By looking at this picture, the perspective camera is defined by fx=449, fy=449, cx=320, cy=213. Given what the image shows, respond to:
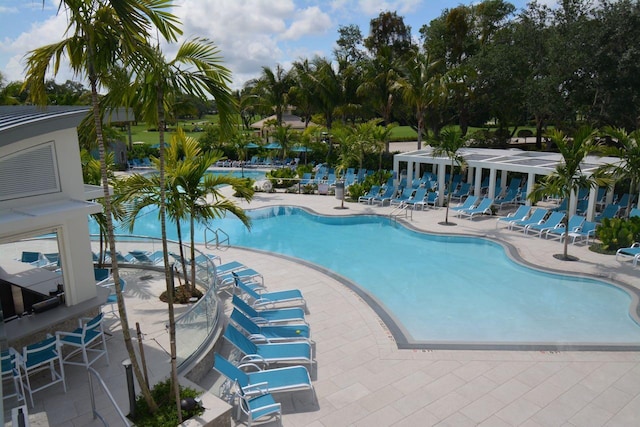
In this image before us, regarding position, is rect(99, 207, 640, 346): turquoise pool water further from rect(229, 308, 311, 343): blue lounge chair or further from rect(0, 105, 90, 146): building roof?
rect(0, 105, 90, 146): building roof

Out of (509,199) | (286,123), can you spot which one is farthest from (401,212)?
(286,123)

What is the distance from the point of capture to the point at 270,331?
8164 millimetres

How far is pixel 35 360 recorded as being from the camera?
20.4 feet

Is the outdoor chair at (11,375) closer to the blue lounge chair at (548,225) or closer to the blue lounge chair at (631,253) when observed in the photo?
the blue lounge chair at (631,253)

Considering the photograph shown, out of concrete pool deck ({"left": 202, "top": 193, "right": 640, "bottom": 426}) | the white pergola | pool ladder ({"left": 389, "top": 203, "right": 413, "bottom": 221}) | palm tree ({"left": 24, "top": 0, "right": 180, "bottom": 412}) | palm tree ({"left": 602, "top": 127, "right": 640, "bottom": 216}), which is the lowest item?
concrete pool deck ({"left": 202, "top": 193, "right": 640, "bottom": 426})

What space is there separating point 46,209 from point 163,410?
3662mm

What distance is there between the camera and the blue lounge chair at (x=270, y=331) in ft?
26.0

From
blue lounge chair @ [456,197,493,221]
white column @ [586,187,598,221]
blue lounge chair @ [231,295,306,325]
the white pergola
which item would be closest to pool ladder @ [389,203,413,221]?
the white pergola

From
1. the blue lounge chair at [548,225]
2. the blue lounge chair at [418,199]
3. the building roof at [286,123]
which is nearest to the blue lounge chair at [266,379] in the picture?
the blue lounge chair at [548,225]

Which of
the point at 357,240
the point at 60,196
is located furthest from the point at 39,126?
→ the point at 357,240

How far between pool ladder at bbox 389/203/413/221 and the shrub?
42.6ft

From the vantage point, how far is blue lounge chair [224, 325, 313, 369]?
717cm

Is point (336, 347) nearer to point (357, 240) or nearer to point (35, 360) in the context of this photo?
point (35, 360)

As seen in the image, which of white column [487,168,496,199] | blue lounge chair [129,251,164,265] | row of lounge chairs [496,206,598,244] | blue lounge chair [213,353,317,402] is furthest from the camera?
white column [487,168,496,199]
